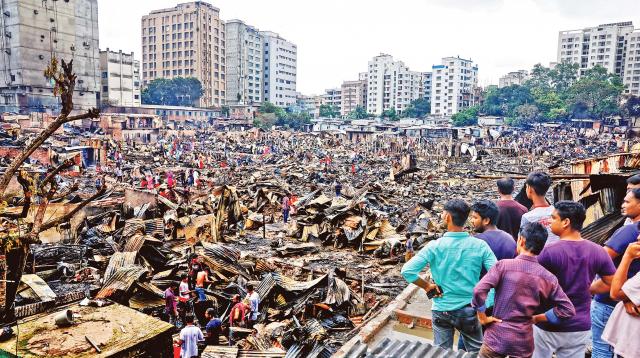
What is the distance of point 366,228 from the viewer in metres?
13.7

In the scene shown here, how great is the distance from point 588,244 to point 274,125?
228 feet

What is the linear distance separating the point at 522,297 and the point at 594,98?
75.8 metres

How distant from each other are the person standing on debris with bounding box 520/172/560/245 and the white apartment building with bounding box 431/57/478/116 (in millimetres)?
94865

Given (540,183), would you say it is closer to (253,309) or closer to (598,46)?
(253,309)

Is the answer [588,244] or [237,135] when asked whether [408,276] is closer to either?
[588,244]

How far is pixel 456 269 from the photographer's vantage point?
381 cm

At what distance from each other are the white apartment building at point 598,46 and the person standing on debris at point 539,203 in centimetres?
10054

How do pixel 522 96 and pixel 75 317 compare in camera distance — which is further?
pixel 522 96

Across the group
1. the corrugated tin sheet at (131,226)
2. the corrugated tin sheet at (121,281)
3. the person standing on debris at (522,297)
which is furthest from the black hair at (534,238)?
the corrugated tin sheet at (131,226)

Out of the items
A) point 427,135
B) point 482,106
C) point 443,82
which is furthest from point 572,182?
point 443,82

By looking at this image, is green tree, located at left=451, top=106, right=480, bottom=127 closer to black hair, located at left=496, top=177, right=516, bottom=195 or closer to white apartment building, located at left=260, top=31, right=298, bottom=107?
white apartment building, located at left=260, top=31, right=298, bottom=107

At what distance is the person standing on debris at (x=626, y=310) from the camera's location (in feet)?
9.82

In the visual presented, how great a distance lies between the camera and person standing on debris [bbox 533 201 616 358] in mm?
3385

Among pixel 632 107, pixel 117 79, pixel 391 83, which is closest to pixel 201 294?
pixel 117 79
